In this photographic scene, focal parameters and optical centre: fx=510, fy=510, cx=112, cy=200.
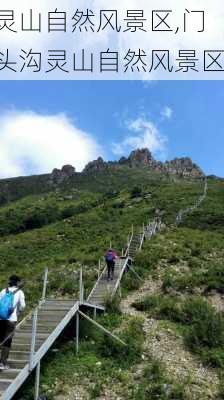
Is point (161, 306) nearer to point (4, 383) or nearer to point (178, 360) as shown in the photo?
point (178, 360)

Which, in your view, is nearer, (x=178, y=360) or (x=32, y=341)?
(x=32, y=341)

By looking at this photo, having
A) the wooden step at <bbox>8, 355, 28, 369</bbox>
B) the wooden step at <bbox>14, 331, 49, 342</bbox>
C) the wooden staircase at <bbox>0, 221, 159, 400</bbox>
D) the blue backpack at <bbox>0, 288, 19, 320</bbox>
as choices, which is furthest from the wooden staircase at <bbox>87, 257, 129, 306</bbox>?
the blue backpack at <bbox>0, 288, 19, 320</bbox>

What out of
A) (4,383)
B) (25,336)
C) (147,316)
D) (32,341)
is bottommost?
(147,316)

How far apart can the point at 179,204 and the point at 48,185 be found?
139 metres

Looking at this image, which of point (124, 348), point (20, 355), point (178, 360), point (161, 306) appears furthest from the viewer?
point (161, 306)

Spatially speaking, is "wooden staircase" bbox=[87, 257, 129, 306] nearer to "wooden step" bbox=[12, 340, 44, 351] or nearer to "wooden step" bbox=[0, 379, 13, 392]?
"wooden step" bbox=[12, 340, 44, 351]

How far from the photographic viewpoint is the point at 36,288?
2483cm

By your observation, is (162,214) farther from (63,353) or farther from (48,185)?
(48,185)

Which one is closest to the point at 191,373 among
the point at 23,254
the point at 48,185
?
the point at 23,254

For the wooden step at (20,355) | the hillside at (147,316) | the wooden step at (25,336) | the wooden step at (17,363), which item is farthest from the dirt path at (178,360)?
the wooden step at (17,363)

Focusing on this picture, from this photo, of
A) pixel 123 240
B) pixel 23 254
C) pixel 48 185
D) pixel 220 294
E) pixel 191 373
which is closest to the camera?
pixel 191 373

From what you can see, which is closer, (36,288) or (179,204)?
(36,288)

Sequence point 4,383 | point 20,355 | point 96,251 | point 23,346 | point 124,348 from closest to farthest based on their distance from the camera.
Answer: point 4,383 → point 20,355 → point 23,346 → point 124,348 → point 96,251

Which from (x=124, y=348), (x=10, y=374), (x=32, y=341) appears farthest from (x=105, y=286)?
(x=10, y=374)
